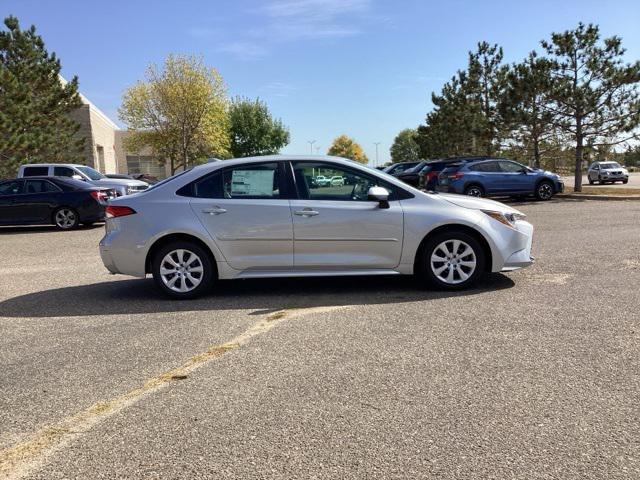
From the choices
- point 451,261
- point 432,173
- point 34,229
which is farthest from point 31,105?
point 451,261

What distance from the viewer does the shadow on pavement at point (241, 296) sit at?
613cm

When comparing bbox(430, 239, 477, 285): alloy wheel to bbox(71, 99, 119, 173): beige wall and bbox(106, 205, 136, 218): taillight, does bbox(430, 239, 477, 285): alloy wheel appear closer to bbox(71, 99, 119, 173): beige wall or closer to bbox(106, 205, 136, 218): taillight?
bbox(106, 205, 136, 218): taillight

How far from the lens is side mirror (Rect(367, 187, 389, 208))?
620cm

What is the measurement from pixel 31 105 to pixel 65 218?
17.5 meters

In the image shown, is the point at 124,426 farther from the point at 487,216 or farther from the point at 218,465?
the point at 487,216

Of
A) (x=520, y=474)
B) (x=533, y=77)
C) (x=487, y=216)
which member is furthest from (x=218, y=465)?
(x=533, y=77)

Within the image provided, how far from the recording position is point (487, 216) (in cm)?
654

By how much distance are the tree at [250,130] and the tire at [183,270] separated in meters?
60.3

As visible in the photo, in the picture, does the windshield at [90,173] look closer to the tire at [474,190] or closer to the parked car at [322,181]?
the tire at [474,190]

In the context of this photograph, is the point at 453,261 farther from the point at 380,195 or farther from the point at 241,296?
the point at 241,296

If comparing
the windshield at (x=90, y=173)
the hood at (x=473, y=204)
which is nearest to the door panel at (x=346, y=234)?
the hood at (x=473, y=204)

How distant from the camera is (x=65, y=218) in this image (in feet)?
49.1

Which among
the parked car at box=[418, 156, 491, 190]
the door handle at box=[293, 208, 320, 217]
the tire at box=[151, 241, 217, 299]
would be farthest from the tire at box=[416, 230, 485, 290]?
the parked car at box=[418, 156, 491, 190]

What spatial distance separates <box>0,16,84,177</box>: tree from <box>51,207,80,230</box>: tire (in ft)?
43.6
